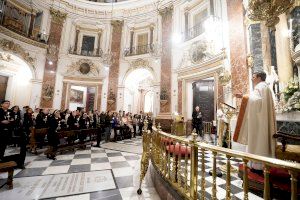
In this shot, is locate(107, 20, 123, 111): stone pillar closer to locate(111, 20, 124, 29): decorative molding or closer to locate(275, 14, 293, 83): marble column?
locate(111, 20, 124, 29): decorative molding

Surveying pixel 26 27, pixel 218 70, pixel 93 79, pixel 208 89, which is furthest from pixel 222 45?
pixel 26 27

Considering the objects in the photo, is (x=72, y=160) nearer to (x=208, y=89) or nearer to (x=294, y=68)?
(x=294, y=68)

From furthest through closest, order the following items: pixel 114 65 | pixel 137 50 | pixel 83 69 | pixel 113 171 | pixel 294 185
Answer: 1. pixel 137 50
2. pixel 114 65
3. pixel 83 69
4. pixel 113 171
5. pixel 294 185

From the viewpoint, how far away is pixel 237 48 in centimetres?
680

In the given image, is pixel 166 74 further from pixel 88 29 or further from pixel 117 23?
pixel 88 29

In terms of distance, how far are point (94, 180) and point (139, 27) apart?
1279 centimetres

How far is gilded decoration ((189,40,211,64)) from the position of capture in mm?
9302

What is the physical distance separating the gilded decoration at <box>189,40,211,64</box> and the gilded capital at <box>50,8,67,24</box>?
9810 millimetres

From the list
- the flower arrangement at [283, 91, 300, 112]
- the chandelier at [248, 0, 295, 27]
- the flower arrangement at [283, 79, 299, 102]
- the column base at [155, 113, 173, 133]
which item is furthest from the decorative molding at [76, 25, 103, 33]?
the flower arrangement at [283, 91, 300, 112]

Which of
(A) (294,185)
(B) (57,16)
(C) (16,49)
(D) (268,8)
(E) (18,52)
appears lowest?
(A) (294,185)

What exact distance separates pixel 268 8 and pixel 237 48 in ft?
13.8

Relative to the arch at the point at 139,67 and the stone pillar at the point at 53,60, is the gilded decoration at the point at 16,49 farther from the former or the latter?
the arch at the point at 139,67

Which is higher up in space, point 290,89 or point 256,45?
point 256,45

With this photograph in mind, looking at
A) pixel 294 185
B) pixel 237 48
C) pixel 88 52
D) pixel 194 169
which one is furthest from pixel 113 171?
pixel 88 52
